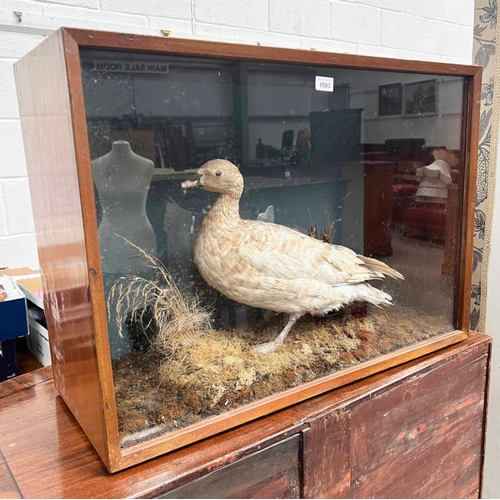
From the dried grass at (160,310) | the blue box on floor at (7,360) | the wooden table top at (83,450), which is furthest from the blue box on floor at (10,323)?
the dried grass at (160,310)

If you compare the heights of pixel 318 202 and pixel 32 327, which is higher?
pixel 318 202

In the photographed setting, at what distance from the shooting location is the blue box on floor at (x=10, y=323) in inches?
38.1

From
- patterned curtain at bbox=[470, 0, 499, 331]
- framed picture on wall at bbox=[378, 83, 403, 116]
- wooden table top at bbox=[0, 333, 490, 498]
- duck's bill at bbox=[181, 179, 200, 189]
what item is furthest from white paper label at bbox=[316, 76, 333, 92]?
patterned curtain at bbox=[470, 0, 499, 331]

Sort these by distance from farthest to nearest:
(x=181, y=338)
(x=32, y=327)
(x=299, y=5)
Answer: (x=299, y=5)
(x=32, y=327)
(x=181, y=338)

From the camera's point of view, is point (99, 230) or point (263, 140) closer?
point (99, 230)

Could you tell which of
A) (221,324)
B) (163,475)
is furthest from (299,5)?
(163,475)

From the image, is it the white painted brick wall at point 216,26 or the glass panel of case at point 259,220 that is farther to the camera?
the white painted brick wall at point 216,26

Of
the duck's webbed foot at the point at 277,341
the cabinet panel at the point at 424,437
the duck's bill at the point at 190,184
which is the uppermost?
the duck's bill at the point at 190,184

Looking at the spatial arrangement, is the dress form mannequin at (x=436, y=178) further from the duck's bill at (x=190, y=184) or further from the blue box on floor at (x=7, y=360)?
the blue box on floor at (x=7, y=360)

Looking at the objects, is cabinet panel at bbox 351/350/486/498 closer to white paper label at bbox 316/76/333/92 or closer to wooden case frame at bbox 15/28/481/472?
wooden case frame at bbox 15/28/481/472

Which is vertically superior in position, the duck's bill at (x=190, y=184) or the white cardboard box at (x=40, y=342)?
the duck's bill at (x=190, y=184)

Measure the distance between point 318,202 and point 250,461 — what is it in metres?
0.47

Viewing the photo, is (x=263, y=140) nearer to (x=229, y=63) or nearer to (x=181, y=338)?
(x=229, y=63)

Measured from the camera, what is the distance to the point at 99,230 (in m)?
0.61
